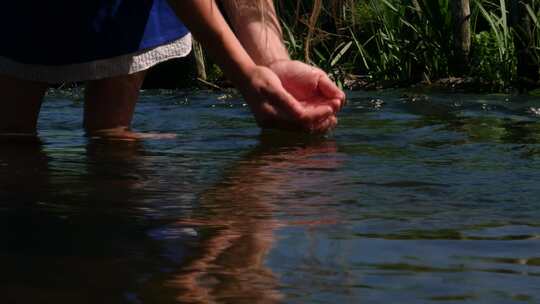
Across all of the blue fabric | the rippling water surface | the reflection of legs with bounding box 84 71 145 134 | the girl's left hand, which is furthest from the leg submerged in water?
the girl's left hand

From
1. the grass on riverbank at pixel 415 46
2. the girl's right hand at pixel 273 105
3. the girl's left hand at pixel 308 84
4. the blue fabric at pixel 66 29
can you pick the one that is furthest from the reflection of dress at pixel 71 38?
the grass on riverbank at pixel 415 46

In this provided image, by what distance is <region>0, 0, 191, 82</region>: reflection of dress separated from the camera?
3.70m

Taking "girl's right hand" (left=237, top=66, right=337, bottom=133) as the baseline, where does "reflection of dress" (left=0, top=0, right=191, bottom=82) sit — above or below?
above

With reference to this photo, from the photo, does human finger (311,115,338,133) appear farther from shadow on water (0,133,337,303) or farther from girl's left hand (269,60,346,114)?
shadow on water (0,133,337,303)

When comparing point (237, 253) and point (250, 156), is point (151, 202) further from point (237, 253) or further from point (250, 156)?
point (250, 156)

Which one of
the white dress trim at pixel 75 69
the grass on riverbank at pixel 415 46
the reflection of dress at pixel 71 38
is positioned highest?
the reflection of dress at pixel 71 38

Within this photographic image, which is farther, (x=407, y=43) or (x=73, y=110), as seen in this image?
(x=407, y=43)

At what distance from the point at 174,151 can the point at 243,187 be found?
0.91 metres

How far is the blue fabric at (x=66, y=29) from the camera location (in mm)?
3691

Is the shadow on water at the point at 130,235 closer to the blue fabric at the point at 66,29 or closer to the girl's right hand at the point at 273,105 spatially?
the girl's right hand at the point at 273,105

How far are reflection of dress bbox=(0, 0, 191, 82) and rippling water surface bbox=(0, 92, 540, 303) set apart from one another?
228mm

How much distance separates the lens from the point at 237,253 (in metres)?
1.82

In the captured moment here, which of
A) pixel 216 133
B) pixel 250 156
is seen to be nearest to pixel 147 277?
pixel 250 156

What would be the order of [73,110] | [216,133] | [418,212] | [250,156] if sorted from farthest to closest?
[73,110]
[216,133]
[250,156]
[418,212]
